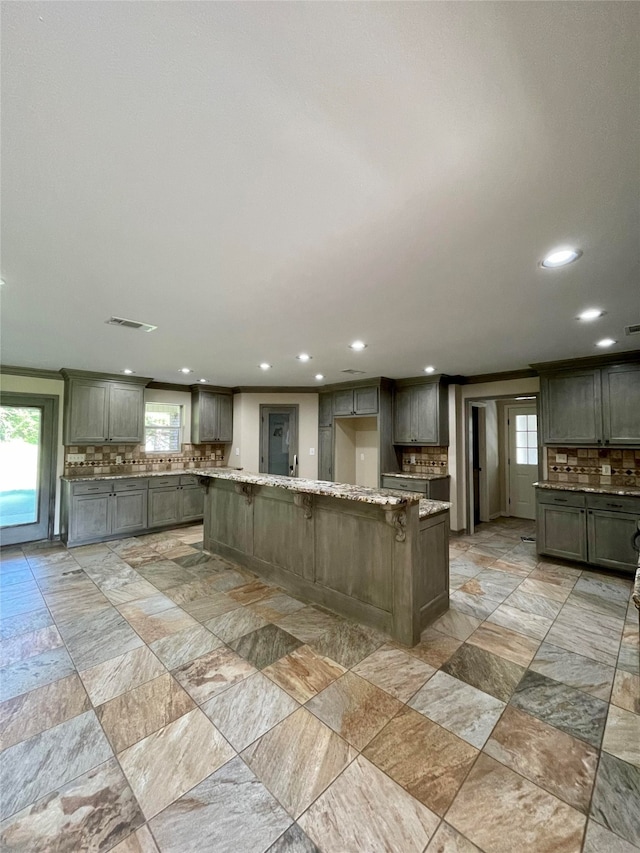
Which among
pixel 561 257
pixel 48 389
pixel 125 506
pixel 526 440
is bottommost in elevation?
pixel 125 506

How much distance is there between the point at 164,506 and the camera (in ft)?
19.4

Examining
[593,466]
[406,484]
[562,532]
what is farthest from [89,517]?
[593,466]

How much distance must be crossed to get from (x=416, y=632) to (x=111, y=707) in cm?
202

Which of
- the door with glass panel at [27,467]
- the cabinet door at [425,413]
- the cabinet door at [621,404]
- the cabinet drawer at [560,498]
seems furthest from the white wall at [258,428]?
the cabinet door at [621,404]

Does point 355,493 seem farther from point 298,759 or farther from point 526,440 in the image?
point 526,440

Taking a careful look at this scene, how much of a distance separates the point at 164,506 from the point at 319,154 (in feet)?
19.1

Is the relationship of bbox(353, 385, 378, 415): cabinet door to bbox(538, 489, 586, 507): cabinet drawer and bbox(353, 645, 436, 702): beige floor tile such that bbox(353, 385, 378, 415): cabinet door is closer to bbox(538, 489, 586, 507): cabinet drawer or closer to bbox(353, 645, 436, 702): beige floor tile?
bbox(538, 489, 586, 507): cabinet drawer

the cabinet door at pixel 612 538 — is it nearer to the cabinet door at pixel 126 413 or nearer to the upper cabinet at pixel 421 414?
the upper cabinet at pixel 421 414

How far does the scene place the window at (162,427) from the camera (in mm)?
6359

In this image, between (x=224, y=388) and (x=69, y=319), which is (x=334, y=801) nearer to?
(x=69, y=319)

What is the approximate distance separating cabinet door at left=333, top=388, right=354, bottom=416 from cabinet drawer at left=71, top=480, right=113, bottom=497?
Answer: 12.7 ft

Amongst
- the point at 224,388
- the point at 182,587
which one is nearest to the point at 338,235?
the point at 182,587

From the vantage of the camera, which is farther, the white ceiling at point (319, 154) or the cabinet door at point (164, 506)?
the cabinet door at point (164, 506)

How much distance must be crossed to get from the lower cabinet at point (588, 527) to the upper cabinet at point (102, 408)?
609 centimetres
